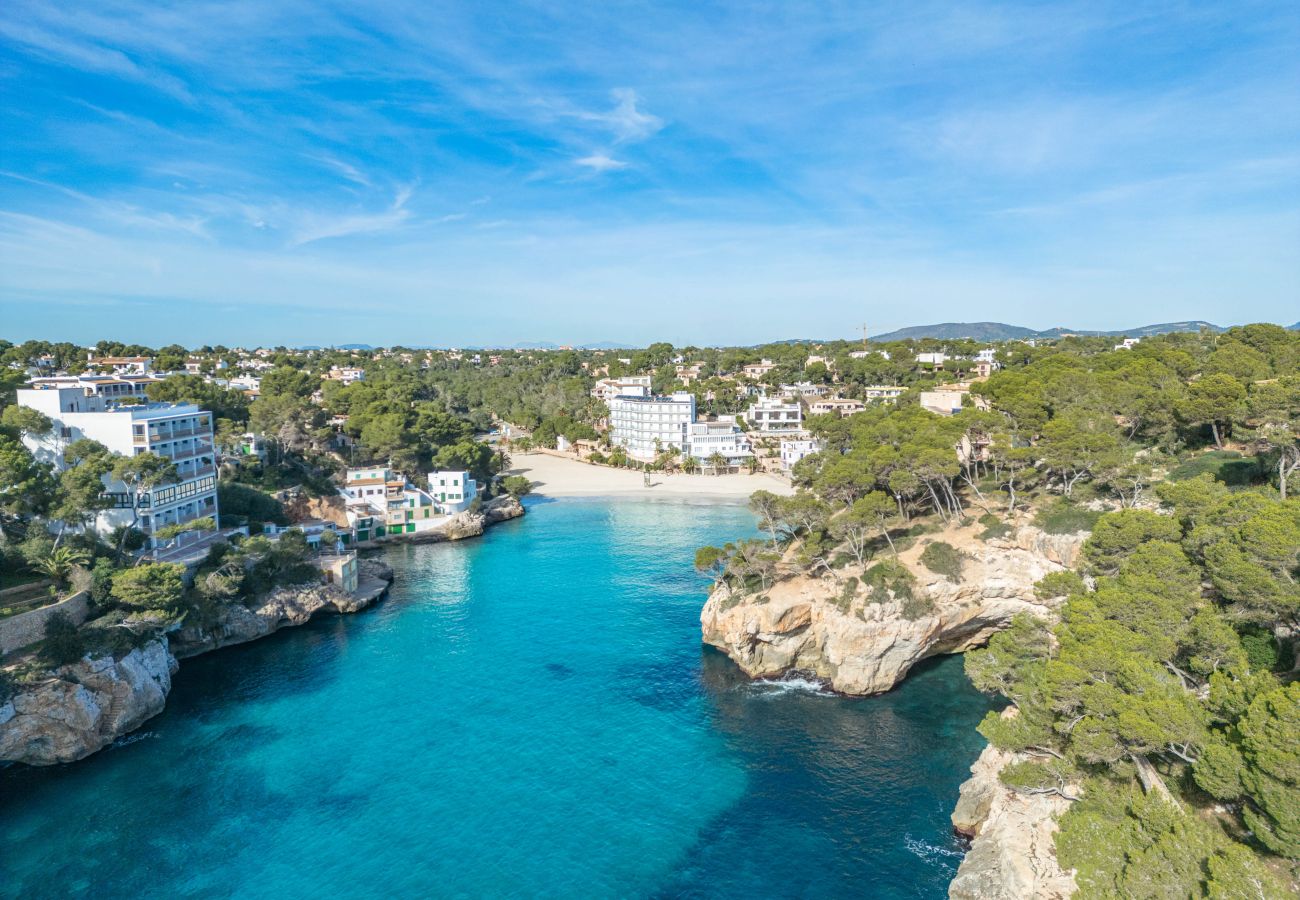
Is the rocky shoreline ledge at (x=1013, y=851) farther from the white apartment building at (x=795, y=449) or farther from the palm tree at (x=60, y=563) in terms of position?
the white apartment building at (x=795, y=449)

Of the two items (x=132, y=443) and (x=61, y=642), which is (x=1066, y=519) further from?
(x=132, y=443)

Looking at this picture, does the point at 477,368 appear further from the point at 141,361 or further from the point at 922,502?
the point at 922,502

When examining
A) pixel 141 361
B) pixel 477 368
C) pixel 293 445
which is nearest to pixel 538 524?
pixel 293 445

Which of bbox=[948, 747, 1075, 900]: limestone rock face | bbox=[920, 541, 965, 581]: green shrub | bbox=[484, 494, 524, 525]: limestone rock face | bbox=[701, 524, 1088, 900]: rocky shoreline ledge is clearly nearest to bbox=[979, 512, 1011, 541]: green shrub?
bbox=[701, 524, 1088, 900]: rocky shoreline ledge

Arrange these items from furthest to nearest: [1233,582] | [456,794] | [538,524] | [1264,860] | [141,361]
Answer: [141,361] < [538,524] < [456,794] < [1233,582] < [1264,860]

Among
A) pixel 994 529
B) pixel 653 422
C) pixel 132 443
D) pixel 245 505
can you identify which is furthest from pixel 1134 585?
pixel 653 422

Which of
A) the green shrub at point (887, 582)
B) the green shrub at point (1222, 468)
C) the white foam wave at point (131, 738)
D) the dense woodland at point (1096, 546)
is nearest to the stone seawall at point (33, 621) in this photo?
the dense woodland at point (1096, 546)

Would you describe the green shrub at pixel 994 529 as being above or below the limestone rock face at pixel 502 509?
above
